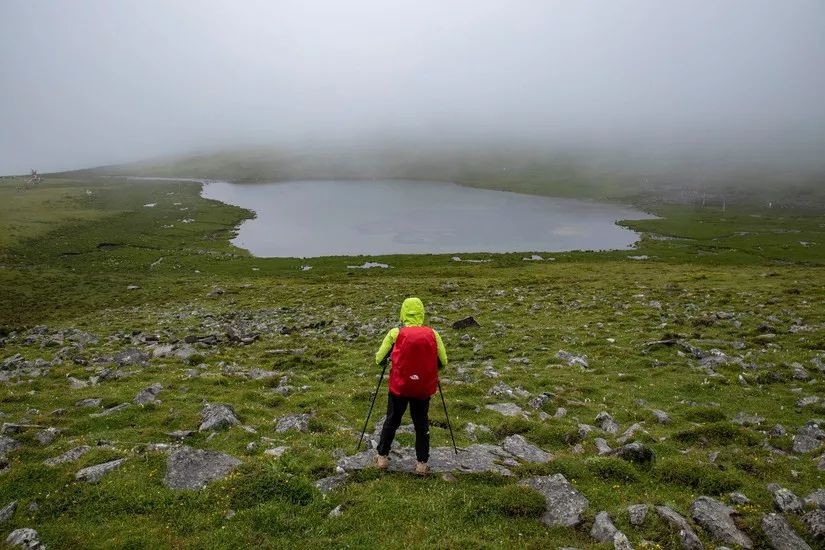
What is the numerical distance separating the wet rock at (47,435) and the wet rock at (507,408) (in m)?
12.9

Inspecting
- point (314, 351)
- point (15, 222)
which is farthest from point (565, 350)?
point (15, 222)

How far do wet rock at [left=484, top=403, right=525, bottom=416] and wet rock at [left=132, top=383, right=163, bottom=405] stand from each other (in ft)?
38.0

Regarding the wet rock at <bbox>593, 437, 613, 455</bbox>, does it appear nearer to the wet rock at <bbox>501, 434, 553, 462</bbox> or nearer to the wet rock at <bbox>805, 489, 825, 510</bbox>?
the wet rock at <bbox>501, 434, 553, 462</bbox>

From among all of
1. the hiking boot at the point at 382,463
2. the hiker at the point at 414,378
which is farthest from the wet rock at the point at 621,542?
the hiking boot at the point at 382,463

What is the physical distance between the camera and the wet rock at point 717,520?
27.7 feet

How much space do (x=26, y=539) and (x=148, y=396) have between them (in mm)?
8444

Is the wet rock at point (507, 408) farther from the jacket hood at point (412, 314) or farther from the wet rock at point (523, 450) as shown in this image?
the jacket hood at point (412, 314)

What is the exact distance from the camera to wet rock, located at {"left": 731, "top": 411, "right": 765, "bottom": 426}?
1412 cm

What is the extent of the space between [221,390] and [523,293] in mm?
32524

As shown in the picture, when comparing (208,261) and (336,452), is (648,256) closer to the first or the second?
(208,261)

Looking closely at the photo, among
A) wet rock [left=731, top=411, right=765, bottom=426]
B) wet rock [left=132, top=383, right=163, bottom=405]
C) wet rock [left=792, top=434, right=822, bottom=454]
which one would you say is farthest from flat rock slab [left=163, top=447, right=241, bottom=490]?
wet rock [left=731, top=411, right=765, bottom=426]

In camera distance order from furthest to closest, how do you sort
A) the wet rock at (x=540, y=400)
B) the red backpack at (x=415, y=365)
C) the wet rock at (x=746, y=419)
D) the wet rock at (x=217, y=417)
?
the wet rock at (x=540, y=400), the wet rock at (x=746, y=419), the wet rock at (x=217, y=417), the red backpack at (x=415, y=365)

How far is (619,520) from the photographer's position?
8945 millimetres

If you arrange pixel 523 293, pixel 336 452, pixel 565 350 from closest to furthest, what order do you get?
pixel 336 452 → pixel 565 350 → pixel 523 293
